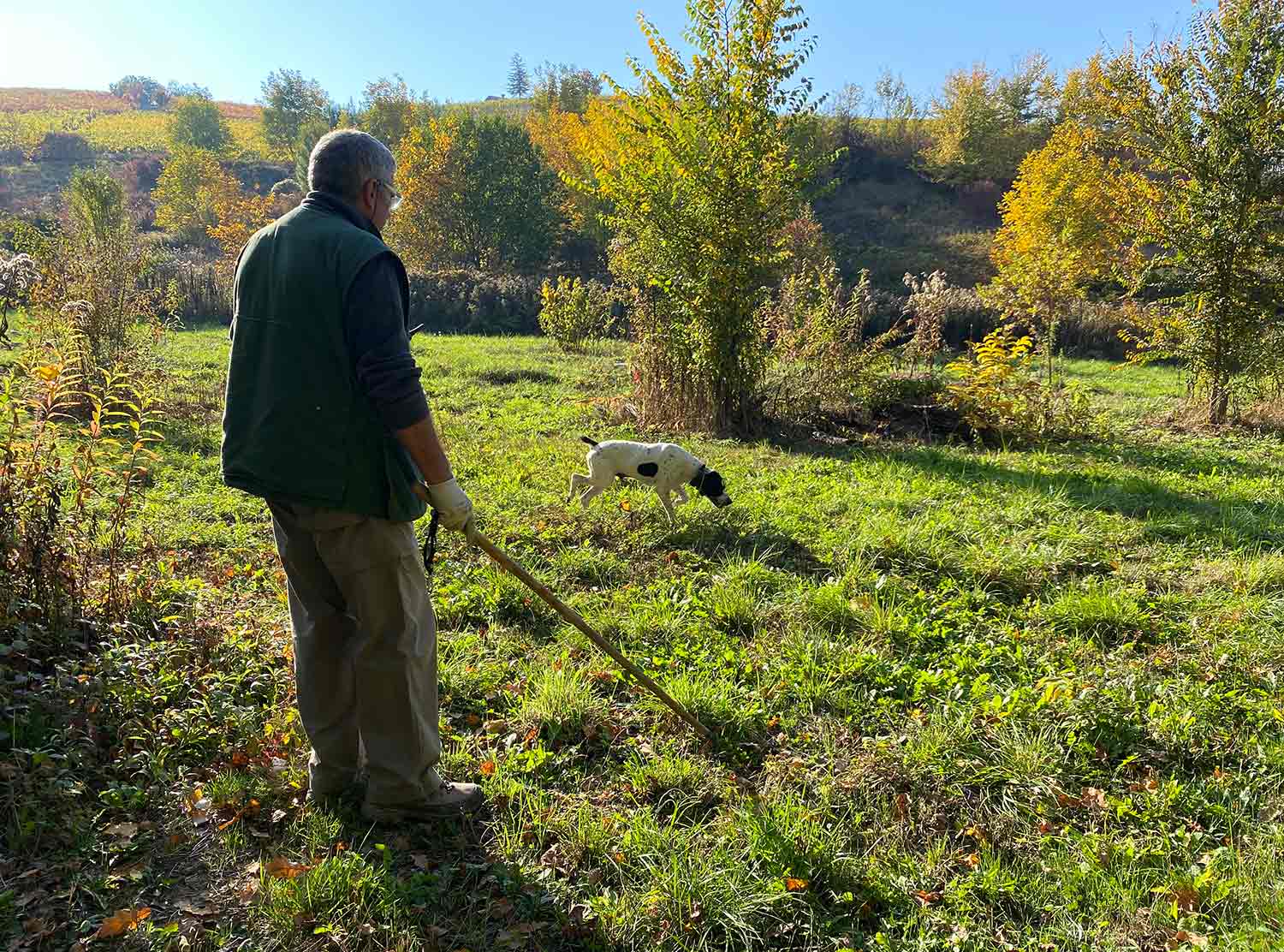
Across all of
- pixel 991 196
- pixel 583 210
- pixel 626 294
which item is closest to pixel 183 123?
pixel 583 210

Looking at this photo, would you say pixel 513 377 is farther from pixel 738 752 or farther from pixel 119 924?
pixel 119 924

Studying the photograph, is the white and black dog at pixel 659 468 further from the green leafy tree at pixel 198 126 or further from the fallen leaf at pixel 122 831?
the green leafy tree at pixel 198 126

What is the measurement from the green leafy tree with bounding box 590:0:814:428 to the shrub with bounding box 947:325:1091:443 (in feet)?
8.86

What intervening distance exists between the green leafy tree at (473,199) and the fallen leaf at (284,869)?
104 feet

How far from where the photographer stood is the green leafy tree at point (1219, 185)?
32.0ft

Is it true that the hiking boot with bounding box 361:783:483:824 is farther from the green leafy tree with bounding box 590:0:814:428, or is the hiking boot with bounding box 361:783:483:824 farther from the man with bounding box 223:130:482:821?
the green leafy tree with bounding box 590:0:814:428

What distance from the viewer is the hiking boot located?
282 cm

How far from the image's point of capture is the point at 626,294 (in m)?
11.8

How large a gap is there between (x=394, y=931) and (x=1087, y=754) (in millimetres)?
2926

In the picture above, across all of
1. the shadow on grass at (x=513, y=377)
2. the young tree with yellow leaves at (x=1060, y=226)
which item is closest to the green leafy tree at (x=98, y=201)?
the shadow on grass at (x=513, y=377)

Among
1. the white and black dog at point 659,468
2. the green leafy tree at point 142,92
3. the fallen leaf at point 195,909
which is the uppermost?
the green leafy tree at point 142,92

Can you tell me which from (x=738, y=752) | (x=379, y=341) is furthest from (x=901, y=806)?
(x=379, y=341)

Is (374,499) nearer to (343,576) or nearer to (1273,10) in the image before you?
(343,576)

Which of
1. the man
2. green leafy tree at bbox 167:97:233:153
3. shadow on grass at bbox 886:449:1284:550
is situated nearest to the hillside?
green leafy tree at bbox 167:97:233:153
